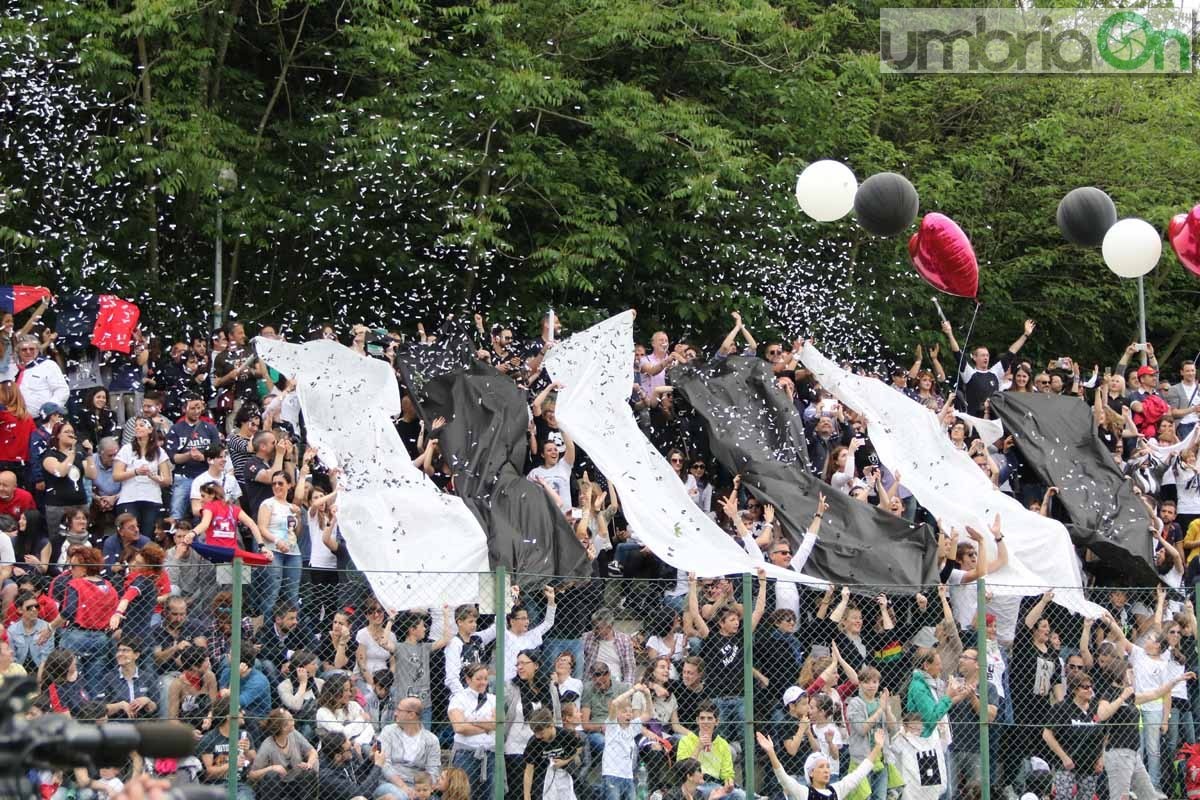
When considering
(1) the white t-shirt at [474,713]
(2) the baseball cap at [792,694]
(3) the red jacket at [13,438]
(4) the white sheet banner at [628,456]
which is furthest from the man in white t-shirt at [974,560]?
(3) the red jacket at [13,438]

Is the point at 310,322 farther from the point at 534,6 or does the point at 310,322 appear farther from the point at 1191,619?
the point at 1191,619

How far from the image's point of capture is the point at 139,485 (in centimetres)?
1362

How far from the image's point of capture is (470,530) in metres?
13.5

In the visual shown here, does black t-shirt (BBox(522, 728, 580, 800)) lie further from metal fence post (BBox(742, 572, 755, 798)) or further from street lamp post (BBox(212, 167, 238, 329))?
street lamp post (BBox(212, 167, 238, 329))

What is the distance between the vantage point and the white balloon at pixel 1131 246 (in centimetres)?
1689

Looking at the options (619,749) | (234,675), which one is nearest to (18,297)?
(234,675)

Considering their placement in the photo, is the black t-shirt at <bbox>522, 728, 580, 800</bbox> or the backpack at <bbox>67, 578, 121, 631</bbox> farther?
the black t-shirt at <bbox>522, 728, 580, 800</bbox>

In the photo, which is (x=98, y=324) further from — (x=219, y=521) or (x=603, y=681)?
(x=603, y=681)

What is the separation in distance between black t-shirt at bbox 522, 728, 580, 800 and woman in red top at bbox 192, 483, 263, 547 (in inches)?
111

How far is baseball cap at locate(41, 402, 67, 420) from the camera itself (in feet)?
47.0

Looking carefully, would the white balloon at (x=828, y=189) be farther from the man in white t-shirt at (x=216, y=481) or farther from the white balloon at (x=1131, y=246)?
the man in white t-shirt at (x=216, y=481)

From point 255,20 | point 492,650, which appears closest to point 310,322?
point 255,20

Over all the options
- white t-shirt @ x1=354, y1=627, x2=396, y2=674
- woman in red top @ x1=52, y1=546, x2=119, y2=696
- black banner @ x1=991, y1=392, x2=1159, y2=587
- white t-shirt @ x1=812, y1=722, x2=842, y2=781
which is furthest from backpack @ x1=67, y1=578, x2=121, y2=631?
black banner @ x1=991, y1=392, x2=1159, y2=587

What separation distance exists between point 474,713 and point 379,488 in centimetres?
266
